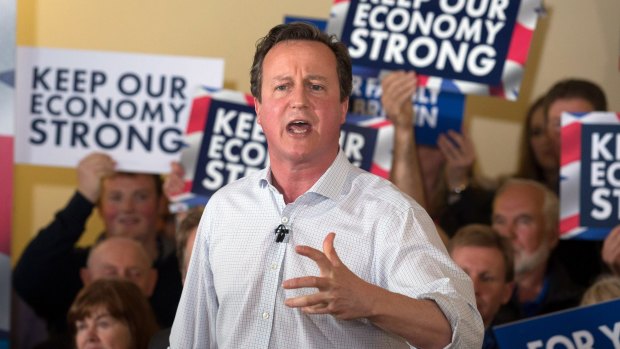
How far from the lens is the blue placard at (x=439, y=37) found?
396 centimetres

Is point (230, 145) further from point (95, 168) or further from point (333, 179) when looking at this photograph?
point (333, 179)

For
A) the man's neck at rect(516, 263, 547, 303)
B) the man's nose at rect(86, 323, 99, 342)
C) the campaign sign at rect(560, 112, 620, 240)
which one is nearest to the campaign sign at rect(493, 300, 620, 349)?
the campaign sign at rect(560, 112, 620, 240)

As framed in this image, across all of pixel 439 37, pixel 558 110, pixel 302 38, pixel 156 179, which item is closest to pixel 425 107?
pixel 439 37

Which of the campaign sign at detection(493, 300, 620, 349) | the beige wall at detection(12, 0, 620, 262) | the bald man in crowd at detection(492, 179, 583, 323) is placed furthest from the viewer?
the beige wall at detection(12, 0, 620, 262)

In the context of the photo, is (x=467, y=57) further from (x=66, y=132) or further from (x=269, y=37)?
(x=269, y=37)

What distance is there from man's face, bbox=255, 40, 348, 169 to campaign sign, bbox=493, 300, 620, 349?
1442 mm

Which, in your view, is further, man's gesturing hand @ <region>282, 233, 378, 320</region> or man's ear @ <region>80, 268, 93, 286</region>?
man's ear @ <region>80, 268, 93, 286</region>

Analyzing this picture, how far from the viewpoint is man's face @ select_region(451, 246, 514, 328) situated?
3586 millimetres

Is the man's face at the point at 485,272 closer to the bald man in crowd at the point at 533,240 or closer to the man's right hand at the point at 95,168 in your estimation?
the bald man in crowd at the point at 533,240

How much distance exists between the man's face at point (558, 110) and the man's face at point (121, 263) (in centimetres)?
159

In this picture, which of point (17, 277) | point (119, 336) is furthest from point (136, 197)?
point (119, 336)

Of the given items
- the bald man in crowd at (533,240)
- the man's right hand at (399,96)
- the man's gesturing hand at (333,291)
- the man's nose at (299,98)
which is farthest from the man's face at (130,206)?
the man's gesturing hand at (333,291)

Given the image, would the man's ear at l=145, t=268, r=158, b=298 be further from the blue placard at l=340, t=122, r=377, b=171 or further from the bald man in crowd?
the bald man in crowd

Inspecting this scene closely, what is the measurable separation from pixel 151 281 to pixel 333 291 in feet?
8.41
